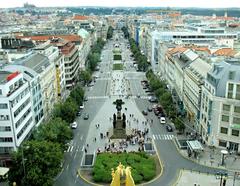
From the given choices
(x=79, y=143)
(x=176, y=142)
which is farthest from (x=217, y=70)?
(x=79, y=143)

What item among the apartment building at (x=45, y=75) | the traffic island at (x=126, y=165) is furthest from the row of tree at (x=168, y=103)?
the apartment building at (x=45, y=75)

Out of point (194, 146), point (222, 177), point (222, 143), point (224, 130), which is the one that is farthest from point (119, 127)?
point (222, 177)

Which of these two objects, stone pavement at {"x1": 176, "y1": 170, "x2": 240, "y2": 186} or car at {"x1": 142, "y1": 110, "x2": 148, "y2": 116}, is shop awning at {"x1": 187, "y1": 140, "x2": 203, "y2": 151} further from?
car at {"x1": 142, "y1": 110, "x2": 148, "y2": 116}

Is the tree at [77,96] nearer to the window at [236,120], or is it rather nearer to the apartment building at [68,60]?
the apartment building at [68,60]

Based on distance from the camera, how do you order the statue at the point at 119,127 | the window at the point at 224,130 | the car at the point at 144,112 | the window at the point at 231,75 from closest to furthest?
the window at the point at 231,75 < the window at the point at 224,130 < the statue at the point at 119,127 < the car at the point at 144,112

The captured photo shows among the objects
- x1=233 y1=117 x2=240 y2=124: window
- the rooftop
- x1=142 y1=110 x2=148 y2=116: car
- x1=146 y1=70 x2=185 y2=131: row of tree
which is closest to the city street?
x1=142 y1=110 x2=148 y2=116: car

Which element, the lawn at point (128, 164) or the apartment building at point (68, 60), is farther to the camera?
the apartment building at point (68, 60)
